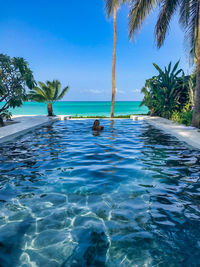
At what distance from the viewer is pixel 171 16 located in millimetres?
12031

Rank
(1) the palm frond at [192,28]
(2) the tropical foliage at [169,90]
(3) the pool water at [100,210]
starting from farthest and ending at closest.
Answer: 1. (2) the tropical foliage at [169,90]
2. (1) the palm frond at [192,28]
3. (3) the pool water at [100,210]

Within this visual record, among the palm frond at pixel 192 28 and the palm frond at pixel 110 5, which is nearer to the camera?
the palm frond at pixel 192 28

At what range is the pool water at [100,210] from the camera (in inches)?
96.3

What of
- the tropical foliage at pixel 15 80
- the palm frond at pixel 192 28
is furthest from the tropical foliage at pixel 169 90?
the tropical foliage at pixel 15 80

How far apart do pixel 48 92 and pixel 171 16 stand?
1207cm

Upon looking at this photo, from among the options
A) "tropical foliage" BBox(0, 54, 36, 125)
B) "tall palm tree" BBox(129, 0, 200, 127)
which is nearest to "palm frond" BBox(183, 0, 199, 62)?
"tall palm tree" BBox(129, 0, 200, 127)

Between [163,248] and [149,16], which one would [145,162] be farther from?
[149,16]

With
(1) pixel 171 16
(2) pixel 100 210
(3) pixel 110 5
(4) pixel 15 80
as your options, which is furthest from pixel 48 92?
(2) pixel 100 210

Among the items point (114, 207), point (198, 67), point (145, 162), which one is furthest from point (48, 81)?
point (114, 207)

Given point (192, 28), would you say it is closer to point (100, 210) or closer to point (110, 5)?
point (110, 5)

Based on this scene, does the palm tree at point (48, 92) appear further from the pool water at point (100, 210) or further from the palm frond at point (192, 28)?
the pool water at point (100, 210)

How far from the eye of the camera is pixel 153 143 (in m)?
8.38

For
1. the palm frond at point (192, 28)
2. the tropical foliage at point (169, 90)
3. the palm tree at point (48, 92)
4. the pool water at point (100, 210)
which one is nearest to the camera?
the pool water at point (100, 210)

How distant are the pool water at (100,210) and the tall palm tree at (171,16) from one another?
7.20m
